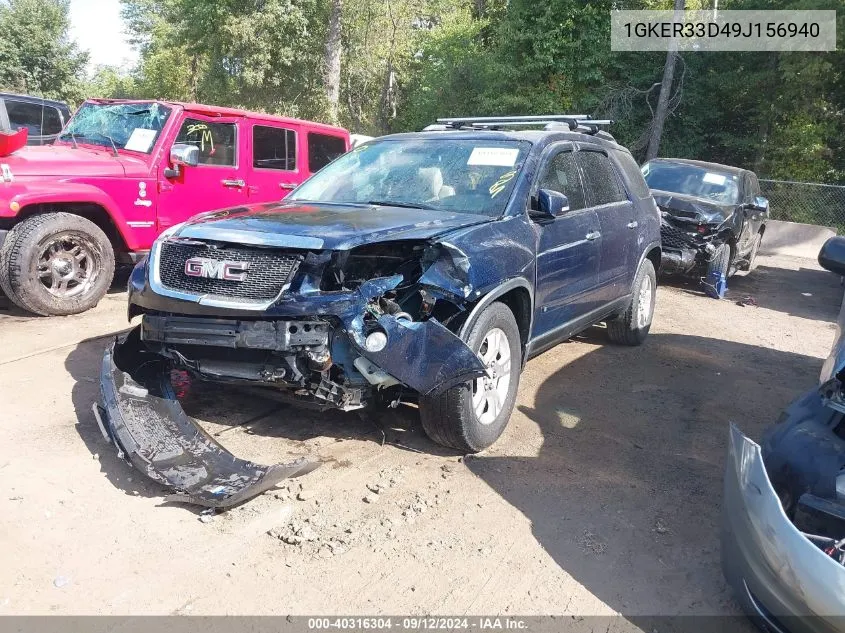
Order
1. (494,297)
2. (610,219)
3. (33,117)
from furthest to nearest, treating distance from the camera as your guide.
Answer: (33,117), (610,219), (494,297)

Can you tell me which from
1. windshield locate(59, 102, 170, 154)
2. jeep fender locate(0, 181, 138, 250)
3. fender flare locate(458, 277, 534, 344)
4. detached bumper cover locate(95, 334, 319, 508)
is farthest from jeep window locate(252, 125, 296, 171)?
fender flare locate(458, 277, 534, 344)

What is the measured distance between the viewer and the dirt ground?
278 cm

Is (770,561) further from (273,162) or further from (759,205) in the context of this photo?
(759,205)

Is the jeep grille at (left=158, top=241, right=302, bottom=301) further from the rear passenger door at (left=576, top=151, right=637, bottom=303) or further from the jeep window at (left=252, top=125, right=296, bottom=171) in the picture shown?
the jeep window at (left=252, top=125, right=296, bottom=171)

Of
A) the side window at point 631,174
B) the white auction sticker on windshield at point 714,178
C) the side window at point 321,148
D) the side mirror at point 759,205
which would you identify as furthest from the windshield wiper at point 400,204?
the side mirror at point 759,205

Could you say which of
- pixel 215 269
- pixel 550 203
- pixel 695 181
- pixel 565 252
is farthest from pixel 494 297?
pixel 695 181

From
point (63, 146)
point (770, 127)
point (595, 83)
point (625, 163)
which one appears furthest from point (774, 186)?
point (63, 146)

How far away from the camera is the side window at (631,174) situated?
20.1 feet

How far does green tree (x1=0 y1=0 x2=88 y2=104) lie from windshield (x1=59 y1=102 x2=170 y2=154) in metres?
24.6

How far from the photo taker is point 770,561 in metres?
2.22

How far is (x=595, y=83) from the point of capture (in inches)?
774

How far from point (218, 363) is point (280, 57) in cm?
2290

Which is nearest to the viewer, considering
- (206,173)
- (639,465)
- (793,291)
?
(639,465)

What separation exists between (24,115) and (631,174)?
8593mm
